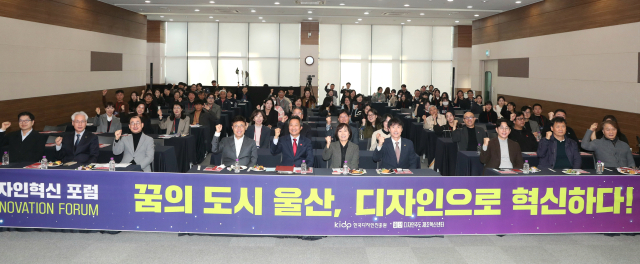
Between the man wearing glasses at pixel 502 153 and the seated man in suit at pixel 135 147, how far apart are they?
4430 millimetres

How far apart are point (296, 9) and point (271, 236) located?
11.8 metres

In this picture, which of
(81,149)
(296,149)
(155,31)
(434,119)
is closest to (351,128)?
(296,149)

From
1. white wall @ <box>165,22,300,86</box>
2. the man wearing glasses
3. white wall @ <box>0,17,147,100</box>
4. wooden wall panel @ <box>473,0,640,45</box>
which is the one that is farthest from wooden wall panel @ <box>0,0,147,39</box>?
wooden wall panel @ <box>473,0,640,45</box>

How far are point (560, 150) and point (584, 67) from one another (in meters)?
6.37

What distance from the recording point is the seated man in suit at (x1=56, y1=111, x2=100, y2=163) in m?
6.44

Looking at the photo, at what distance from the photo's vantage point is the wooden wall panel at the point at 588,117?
32.7ft

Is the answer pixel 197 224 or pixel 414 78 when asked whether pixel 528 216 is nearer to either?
pixel 197 224

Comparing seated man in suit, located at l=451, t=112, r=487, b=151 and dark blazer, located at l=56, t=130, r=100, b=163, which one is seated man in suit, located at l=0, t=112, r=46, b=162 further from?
seated man in suit, located at l=451, t=112, r=487, b=151

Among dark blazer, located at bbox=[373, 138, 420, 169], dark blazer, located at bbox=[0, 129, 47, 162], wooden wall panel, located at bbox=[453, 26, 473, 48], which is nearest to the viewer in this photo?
dark blazer, located at bbox=[373, 138, 420, 169]

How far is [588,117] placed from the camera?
11.6 metres

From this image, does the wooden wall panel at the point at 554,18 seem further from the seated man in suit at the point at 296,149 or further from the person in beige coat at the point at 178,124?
the person in beige coat at the point at 178,124

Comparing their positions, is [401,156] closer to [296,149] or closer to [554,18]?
[296,149]

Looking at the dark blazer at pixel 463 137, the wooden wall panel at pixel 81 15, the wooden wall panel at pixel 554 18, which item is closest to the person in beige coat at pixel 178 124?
the wooden wall panel at pixel 81 15

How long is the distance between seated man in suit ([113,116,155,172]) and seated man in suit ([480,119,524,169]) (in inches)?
174
